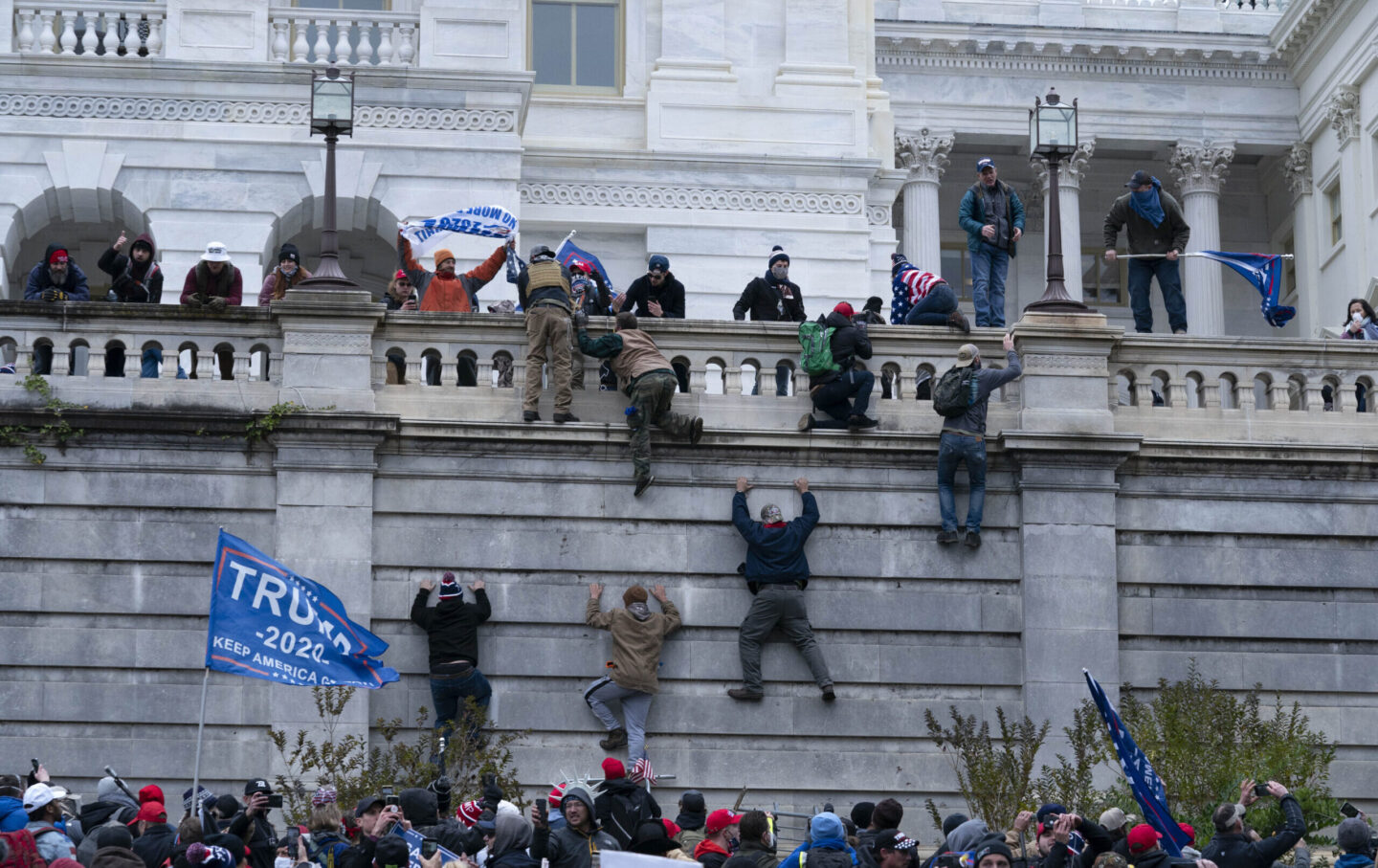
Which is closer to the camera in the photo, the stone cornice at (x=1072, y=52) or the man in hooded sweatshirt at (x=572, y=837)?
the man in hooded sweatshirt at (x=572, y=837)

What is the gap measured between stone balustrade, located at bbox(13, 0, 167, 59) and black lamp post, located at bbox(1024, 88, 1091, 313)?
15.0 metres

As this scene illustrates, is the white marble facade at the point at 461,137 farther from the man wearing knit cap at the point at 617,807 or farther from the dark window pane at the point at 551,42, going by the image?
the man wearing knit cap at the point at 617,807

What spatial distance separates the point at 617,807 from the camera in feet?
68.7

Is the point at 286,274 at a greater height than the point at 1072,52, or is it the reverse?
the point at 1072,52

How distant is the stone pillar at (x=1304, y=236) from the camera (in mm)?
57250

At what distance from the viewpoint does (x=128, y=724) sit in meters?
25.9

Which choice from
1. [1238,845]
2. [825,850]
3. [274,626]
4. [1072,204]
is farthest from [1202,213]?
[825,850]

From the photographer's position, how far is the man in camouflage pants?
26766 millimetres

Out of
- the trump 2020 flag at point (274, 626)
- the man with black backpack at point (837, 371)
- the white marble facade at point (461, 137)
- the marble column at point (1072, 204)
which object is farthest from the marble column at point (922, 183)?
the trump 2020 flag at point (274, 626)

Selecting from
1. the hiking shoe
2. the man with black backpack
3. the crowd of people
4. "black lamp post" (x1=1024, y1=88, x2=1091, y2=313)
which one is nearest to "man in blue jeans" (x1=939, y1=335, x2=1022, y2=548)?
the man with black backpack

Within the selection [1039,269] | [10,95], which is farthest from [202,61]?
[1039,269]

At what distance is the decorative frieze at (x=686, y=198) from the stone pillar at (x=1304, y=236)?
2162 cm

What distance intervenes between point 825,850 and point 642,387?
9781 mm

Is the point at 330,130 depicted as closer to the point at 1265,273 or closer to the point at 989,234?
the point at 989,234
